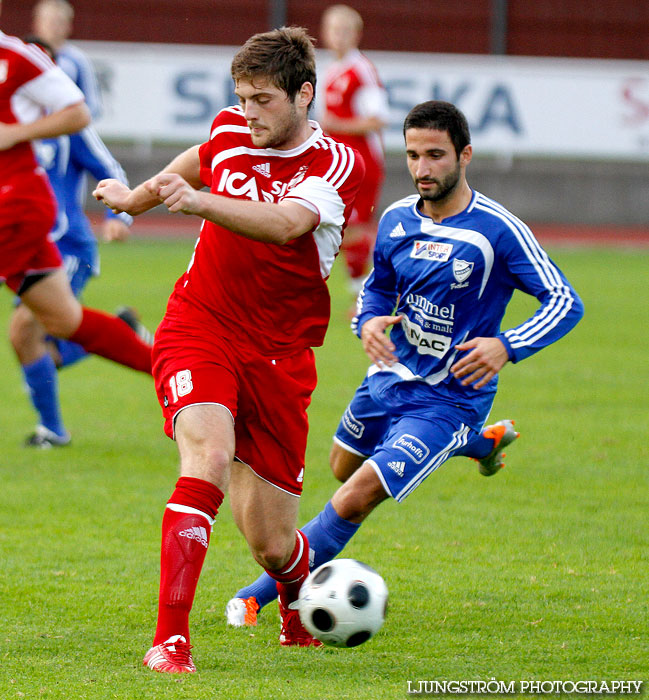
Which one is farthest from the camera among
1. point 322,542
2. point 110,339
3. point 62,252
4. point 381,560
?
point 62,252

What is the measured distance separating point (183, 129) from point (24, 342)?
12.1 meters

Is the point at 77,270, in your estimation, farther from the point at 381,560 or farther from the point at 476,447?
the point at 476,447

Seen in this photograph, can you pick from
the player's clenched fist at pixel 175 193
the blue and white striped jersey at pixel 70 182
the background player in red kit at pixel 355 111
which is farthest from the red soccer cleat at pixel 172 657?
the background player in red kit at pixel 355 111

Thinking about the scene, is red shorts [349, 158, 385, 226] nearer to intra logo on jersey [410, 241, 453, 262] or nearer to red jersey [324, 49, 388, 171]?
red jersey [324, 49, 388, 171]

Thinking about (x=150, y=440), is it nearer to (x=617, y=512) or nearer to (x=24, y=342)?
(x=24, y=342)

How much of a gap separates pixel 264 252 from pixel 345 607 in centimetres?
117

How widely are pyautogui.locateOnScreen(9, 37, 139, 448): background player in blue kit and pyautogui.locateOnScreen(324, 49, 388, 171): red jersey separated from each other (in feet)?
15.9

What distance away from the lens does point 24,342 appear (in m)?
7.03

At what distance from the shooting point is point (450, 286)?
459 cm

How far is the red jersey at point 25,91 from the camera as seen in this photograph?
6215 mm

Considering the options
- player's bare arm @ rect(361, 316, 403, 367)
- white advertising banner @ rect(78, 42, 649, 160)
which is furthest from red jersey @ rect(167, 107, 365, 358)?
white advertising banner @ rect(78, 42, 649, 160)

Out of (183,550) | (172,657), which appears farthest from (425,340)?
(172,657)

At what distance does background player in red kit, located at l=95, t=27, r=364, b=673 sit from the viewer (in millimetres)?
3828

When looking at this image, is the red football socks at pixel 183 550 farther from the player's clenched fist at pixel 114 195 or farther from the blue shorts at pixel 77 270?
the blue shorts at pixel 77 270
